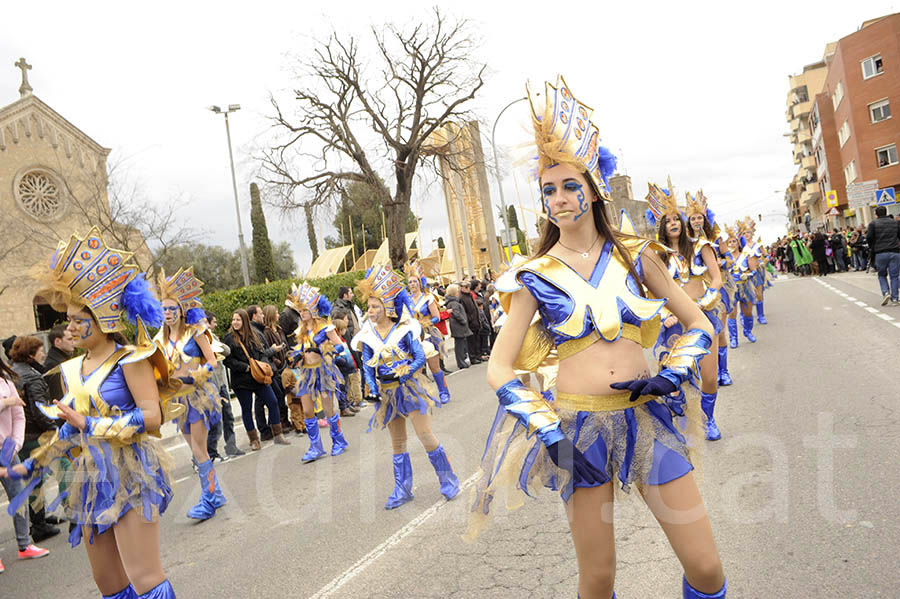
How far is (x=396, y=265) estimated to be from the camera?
30.2m

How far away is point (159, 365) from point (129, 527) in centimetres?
91

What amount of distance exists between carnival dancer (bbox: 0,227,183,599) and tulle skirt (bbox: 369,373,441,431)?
2.47 m

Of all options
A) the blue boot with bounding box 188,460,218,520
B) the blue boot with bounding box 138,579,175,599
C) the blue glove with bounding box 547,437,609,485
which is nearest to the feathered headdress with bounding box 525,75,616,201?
the blue glove with bounding box 547,437,609,485

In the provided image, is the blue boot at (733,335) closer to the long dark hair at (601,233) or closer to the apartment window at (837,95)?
the long dark hair at (601,233)

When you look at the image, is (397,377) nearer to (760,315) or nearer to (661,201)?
(661,201)

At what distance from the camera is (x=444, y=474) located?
629cm

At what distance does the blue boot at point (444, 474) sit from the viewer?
6.24 meters

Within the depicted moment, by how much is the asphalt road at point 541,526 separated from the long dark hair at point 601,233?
1.90 m

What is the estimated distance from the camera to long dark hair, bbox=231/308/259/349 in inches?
406

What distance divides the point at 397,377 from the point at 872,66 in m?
50.7

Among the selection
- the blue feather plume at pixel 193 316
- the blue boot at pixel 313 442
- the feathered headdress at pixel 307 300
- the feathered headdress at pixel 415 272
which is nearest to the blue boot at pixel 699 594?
the blue feather plume at pixel 193 316

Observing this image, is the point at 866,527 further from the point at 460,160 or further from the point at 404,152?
the point at 460,160

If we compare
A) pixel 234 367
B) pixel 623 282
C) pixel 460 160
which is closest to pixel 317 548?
pixel 623 282

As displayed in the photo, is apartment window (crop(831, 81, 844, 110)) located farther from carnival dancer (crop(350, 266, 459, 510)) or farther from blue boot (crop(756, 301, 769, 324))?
carnival dancer (crop(350, 266, 459, 510))
